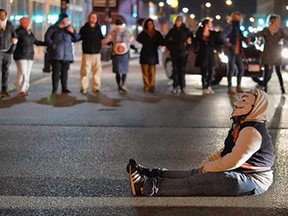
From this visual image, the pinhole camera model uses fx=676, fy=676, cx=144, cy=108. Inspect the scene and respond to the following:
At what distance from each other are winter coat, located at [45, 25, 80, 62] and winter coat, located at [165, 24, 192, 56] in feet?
7.86

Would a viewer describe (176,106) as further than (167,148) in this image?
Yes

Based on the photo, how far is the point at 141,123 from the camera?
37.0 ft

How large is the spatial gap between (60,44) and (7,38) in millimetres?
1280

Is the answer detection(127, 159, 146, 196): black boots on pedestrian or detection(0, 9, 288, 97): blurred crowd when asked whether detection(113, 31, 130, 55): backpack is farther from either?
detection(127, 159, 146, 196): black boots on pedestrian

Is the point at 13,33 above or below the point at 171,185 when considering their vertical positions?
above

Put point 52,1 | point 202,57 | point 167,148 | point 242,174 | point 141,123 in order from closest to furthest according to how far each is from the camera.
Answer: point 242,174 < point 167,148 < point 141,123 < point 202,57 < point 52,1

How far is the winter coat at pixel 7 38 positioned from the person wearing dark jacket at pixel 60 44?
0.92 metres

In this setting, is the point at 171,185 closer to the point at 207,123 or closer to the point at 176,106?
the point at 207,123

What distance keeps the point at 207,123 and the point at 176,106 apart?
228 cm

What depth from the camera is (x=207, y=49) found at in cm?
1570

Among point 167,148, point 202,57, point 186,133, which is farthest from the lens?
point 202,57

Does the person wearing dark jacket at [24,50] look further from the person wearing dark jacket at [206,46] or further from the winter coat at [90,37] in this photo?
the person wearing dark jacket at [206,46]

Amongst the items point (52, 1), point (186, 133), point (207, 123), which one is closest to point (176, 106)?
point (207, 123)

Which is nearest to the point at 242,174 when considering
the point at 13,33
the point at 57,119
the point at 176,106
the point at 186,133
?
the point at 186,133
